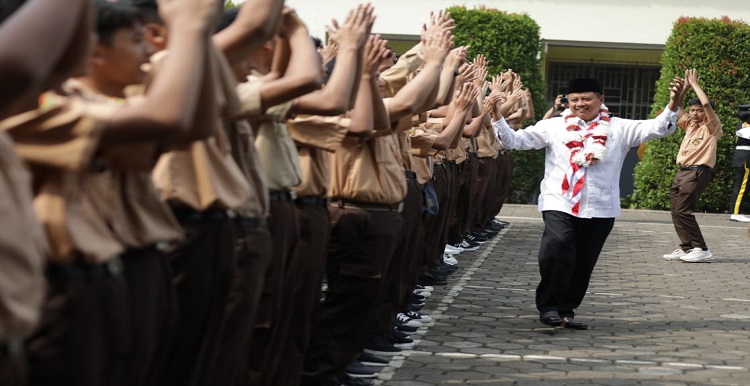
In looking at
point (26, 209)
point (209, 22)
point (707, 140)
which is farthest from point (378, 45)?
point (707, 140)

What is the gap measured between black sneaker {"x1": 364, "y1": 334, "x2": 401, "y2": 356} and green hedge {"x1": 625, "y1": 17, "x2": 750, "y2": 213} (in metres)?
16.8

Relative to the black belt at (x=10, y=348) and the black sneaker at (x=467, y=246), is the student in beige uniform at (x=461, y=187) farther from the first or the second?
the black belt at (x=10, y=348)

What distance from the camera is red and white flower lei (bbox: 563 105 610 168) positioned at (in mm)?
10232

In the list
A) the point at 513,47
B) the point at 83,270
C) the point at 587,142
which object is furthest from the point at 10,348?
the point at 513,47

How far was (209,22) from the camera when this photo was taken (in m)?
3.72

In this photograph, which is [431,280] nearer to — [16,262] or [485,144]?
[485,144]

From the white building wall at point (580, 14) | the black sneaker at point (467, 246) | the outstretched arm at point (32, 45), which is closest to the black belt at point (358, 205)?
the outstretched arm at point (32, 45)

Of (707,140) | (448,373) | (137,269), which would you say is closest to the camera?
(137,269)

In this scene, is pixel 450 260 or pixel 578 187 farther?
pixel 450 260

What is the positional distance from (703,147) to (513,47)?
9747 millimetres

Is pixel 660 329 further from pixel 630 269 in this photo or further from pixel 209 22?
pixel 209 22

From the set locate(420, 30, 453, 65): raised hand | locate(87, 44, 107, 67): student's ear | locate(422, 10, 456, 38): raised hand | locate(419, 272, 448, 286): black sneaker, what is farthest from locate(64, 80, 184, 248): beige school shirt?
locate(419, 272, 448, 286): black sneaker

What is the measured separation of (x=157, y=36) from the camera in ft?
15.9

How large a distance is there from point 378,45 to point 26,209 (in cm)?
440
